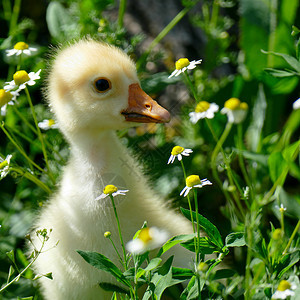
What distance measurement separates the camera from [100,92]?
5.66ft

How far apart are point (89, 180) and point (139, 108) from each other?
0.29 metres

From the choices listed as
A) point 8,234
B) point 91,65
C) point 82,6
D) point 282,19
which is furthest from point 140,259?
point 282,19

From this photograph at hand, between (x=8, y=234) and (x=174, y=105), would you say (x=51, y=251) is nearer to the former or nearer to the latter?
(x=8, y=234)

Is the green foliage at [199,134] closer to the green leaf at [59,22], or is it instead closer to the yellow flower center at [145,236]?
the green leaf at [59,22]

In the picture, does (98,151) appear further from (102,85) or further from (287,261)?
(287,261)

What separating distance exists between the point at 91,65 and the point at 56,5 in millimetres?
1014

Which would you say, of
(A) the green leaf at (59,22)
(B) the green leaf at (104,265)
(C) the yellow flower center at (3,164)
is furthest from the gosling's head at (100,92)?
(A) the green leaf at (59,22)

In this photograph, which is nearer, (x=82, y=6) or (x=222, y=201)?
(x=82, y=6)

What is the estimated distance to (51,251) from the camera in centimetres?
174

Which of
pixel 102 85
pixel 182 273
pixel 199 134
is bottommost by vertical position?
pixel 199 134

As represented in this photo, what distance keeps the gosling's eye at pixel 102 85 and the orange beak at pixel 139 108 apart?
0.08m

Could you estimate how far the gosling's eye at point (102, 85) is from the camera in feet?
5.63

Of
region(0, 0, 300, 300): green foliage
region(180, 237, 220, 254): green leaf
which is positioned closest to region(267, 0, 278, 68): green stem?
region(0, 0, 300, 300): green foliage

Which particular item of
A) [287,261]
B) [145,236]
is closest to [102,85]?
[145,236]
